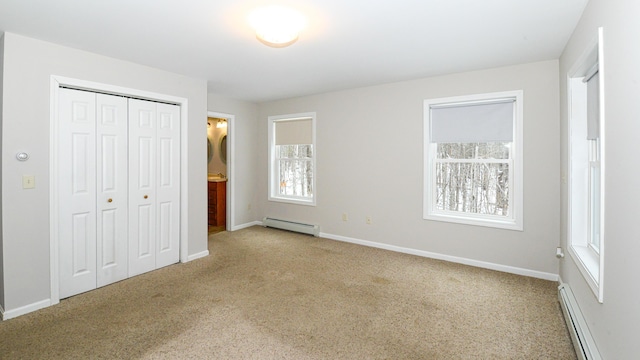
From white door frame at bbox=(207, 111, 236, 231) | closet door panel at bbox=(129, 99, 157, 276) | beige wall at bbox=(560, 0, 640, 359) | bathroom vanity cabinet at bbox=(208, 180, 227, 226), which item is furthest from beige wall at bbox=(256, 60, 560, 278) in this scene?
closet door panel at bbox=(129, 99, 157, 276)

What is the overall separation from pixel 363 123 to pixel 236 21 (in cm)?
257

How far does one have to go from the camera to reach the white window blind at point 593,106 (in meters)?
2.15

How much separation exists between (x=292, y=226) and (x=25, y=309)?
3.38m

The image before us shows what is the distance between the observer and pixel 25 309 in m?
2.57

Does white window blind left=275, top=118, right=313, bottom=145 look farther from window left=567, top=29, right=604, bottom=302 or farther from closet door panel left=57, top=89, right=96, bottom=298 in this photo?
window left=567, top=29, right=604, bottom=302

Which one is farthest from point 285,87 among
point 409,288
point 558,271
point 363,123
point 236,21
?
point 558,271

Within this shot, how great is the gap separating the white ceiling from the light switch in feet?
3.93

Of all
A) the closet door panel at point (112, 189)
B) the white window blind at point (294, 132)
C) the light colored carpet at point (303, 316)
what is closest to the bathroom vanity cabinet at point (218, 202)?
the white window blind at point (294, 132)

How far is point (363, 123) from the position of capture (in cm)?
449

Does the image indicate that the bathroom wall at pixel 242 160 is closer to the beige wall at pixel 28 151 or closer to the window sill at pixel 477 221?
the beige wall at pixel 28 151

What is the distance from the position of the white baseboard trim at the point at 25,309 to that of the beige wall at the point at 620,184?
409 cm

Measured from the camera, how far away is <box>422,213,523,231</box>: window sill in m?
3.45

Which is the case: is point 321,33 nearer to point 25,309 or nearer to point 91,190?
point 91,190

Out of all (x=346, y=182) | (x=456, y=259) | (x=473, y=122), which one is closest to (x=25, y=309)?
(x=346, y=182)
